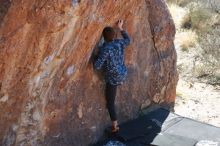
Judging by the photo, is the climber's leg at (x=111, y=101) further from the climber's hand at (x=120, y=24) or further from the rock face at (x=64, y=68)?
the climber's hand at (x=120, y=24)

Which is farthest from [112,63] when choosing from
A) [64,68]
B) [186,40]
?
[186,40]

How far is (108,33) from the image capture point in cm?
645

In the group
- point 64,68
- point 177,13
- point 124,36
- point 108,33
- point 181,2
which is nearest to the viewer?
point 64,68

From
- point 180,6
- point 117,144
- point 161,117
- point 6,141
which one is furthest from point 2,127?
point 180,6

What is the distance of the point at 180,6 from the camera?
21703mm

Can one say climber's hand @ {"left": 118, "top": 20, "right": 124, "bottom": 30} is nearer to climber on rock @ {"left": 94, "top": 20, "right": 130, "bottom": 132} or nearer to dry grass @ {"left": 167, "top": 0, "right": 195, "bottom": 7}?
climber on rock @ {"left": 94, "top": 20, "right": 130, "bottom": 132}

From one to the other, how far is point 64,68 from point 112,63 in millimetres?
867

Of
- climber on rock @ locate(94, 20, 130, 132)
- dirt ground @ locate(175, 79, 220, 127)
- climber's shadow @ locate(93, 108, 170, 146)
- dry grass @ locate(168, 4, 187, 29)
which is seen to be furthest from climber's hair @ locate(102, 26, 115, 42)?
dry grass @ locate(168, 4, 187, 29)

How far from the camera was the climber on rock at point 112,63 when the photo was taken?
645cm

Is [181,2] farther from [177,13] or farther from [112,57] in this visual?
[112,57]

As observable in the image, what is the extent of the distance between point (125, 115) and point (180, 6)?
14.9 meters

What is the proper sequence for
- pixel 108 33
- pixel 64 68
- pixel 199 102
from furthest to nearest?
pixel 199 102
pixel 108 33
pixel 64 68

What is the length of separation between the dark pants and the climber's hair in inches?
25.0

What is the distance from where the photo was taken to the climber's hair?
6.43 meters
